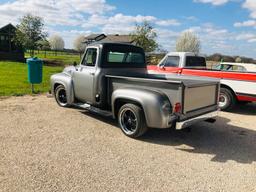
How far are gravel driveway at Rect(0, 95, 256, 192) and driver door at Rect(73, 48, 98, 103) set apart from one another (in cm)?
62

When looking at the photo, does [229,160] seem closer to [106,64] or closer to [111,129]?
[111,129]

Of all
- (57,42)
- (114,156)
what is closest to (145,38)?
(114,156)

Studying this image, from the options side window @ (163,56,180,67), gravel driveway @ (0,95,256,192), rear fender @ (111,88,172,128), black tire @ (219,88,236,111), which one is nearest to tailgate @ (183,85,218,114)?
rear fender @ (111,88,172,128)

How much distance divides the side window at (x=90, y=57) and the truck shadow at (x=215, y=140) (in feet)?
7.29

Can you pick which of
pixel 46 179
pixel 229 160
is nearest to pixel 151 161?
pixel 229 160

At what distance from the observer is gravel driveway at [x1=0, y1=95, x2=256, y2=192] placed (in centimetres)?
379

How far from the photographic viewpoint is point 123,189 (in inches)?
143

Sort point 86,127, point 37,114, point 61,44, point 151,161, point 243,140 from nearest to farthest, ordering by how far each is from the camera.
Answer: point 151,161 → point 243,140 → point 86,127 → point 37,114 → point 61,44

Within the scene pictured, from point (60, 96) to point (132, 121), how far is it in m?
3.35

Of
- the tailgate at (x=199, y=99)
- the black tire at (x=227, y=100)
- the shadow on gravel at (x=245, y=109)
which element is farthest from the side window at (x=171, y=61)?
the tailgate at (x=199, y=99)

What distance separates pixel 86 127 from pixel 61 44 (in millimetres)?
97027

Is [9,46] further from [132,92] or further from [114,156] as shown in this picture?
[114,156]

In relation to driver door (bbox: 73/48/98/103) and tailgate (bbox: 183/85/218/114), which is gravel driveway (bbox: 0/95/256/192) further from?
tailgate (bbox: 183/85/218/114)

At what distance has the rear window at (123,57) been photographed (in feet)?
21.8
